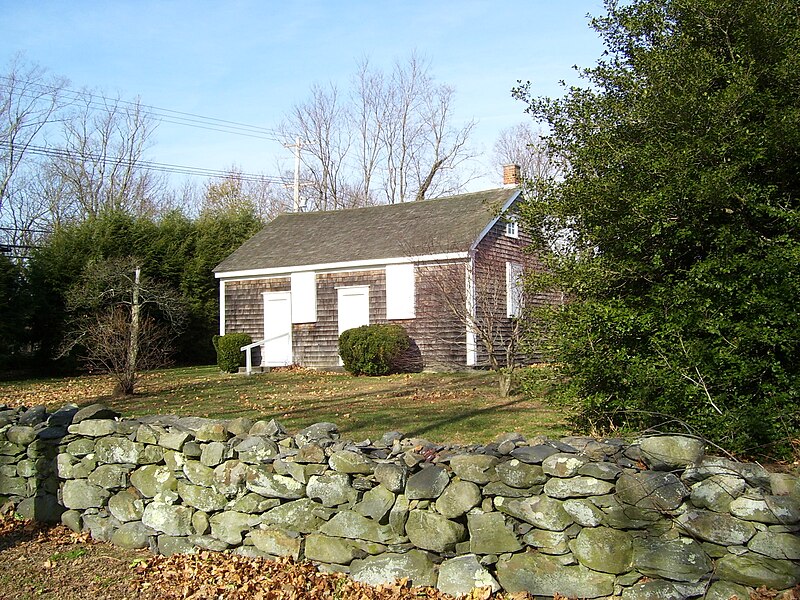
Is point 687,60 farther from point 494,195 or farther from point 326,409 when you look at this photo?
point 494,195

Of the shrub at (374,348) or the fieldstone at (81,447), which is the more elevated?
the shrub at (374,348)

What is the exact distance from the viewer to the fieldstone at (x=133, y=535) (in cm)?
587

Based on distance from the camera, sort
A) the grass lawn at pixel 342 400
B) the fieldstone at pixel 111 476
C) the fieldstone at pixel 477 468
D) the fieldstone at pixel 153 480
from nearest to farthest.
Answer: the fieldstone at pixel 477 468, the fieldstone at pixel 153 480, the fieldstone at pixel 111 476, the grass lawn at pixel 342 400

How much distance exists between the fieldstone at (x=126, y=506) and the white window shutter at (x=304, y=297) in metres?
12.8

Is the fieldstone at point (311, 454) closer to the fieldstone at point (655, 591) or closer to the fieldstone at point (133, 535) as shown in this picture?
the fieldstone at point (133, 535)

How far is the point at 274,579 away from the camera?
4910 mm

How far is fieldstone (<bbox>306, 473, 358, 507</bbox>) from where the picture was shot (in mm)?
4926

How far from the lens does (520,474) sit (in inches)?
173

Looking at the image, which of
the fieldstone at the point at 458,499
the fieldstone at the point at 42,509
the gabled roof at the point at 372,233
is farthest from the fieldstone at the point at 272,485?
the gabled roof at the point at 372,233

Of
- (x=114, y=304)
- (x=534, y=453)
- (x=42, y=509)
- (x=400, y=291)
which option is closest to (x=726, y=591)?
(x=534, y=453)

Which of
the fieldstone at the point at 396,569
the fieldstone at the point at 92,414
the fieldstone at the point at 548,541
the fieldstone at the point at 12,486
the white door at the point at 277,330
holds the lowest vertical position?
the fieldstone at the point at 396,569

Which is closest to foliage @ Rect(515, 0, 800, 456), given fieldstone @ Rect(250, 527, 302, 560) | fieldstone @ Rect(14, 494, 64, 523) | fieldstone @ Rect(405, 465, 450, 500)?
fieldstone @ Rect(405, 465, 450, 500)

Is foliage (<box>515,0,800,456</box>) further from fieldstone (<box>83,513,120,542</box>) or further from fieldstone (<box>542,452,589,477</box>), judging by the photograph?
fieldstone (<box>83,513,120,542</box>)

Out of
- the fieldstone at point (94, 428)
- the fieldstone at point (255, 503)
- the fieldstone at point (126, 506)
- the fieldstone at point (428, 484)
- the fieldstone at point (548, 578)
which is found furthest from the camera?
the fieldstone at point (94, 428)
